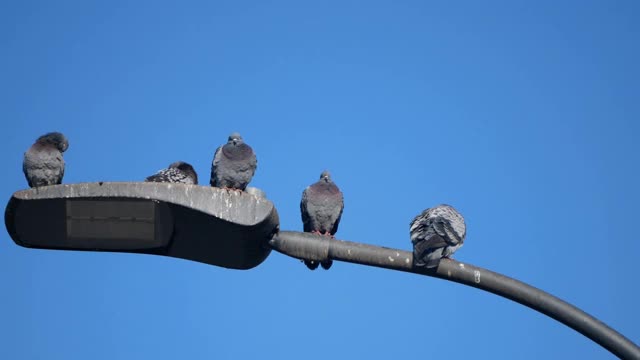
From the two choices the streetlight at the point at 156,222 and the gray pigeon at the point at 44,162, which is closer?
the streetlight at the point at 156,222

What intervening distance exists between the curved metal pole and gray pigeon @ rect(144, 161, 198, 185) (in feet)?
17.5

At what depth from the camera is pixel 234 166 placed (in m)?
12.1

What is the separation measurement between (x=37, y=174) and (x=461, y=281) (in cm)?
690

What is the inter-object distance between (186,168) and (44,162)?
202 cm

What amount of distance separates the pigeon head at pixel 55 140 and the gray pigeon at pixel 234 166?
1.85 m

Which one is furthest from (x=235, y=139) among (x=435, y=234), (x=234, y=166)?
(x=435, y=234)

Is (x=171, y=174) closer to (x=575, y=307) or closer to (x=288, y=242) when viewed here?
(x=288, y=242)

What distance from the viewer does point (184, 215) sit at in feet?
21.5

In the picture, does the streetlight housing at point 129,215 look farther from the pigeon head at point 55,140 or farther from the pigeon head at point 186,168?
the pigeon head at point 186,168

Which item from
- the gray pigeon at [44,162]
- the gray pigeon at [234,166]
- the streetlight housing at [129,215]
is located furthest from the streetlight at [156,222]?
the gray pigeon at [234,166]

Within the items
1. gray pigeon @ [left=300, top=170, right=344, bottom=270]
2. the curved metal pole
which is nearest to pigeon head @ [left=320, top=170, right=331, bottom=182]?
gray pigeon @ [left=300, top=170, right=344, bottom=270]

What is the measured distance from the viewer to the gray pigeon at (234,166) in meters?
12.1

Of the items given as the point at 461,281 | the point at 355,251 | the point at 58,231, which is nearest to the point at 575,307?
the point at 461,281

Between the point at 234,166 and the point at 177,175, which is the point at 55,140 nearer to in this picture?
the point at 177,175
